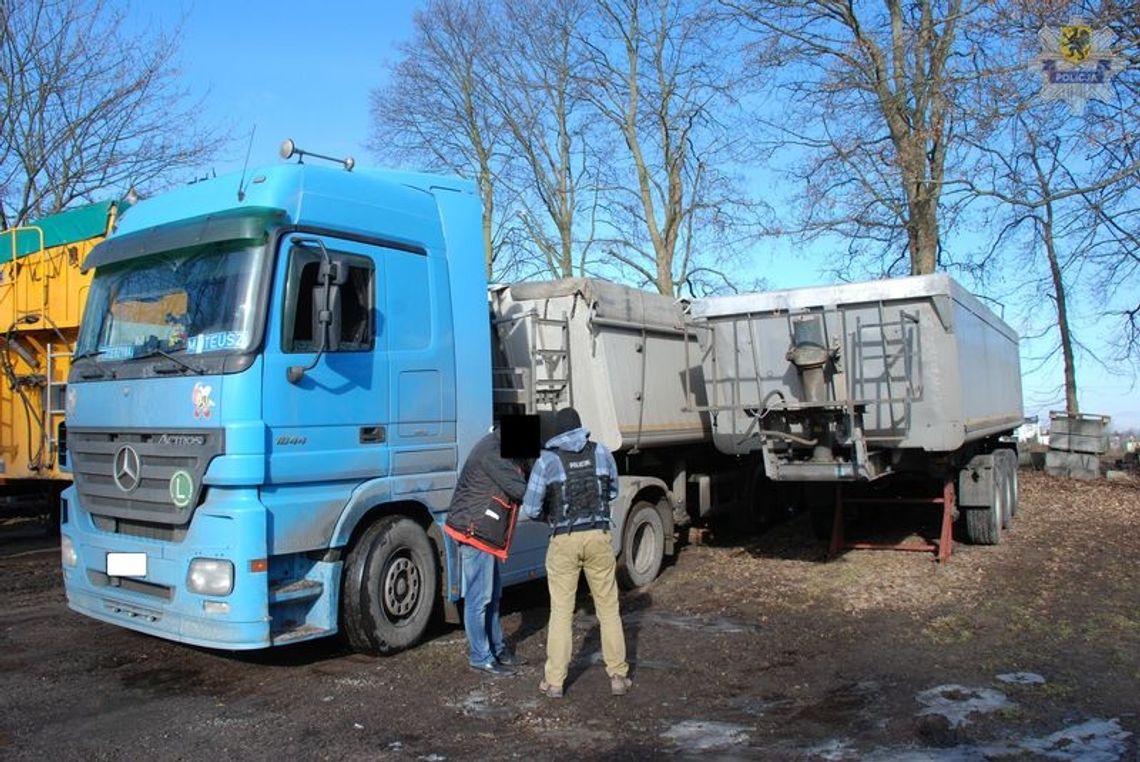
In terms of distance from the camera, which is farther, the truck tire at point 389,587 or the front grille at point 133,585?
the truck tire at point 389,587

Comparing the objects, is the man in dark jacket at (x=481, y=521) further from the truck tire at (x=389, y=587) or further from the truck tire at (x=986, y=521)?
the truck tire at (x=986, y=521)

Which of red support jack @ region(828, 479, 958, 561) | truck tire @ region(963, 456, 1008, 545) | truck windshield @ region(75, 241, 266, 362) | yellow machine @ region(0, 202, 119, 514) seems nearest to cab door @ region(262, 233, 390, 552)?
truck windshield @ region(75, 241, 266, 362)

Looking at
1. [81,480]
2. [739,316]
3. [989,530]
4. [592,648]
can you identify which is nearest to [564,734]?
[592,648]

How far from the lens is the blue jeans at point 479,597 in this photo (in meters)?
6.12

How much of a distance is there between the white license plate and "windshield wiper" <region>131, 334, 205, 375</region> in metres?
1.20

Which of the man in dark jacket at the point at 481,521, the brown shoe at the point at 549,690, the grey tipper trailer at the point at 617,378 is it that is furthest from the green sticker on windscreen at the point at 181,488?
the grey tipper trailer at the point at 617,378

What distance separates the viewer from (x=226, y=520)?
561cm

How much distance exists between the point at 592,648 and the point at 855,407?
11.8 feet

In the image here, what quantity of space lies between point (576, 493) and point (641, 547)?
3.90 metres

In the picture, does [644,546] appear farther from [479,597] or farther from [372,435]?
[372,435]

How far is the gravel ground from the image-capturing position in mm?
4859

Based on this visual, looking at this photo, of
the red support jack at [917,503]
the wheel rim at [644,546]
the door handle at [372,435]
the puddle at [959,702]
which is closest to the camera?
the puddle at [959,702]

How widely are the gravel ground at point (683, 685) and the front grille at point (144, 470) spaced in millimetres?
1125

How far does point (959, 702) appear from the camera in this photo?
17.8 ft
